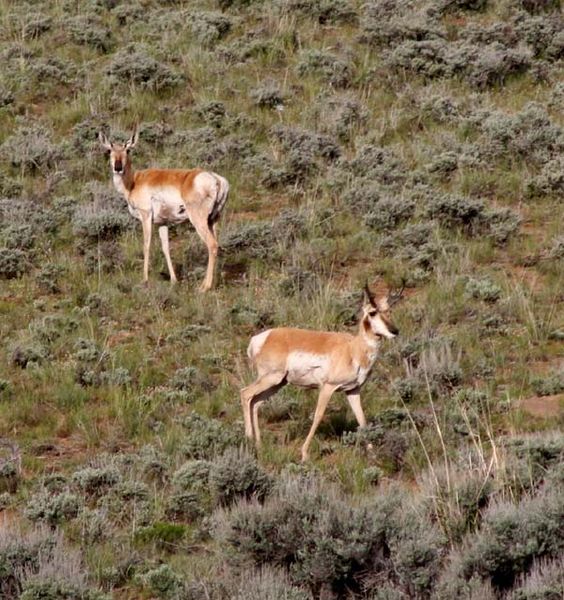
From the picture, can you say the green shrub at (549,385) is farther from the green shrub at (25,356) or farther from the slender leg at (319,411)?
the green shrub at (25,356)

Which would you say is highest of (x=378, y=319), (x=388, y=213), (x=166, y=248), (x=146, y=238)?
(x=378, y=319)

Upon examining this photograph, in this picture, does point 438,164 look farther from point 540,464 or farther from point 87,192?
point 540,464

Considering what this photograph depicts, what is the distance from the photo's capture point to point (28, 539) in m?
7.84

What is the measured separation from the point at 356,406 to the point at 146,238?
473 centimetres

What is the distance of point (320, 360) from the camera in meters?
10.7

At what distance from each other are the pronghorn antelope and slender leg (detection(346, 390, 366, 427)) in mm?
3798

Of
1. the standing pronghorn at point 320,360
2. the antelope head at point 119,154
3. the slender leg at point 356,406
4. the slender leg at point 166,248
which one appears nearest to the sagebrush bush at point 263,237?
the slender leg at point 166,248

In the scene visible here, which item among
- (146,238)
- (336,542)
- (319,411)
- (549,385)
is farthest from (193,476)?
(146,238)

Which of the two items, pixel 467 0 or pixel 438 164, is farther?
pixel 467 0

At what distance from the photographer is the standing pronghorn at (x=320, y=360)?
1058 cm

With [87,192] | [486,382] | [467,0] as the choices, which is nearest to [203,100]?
[87,192]

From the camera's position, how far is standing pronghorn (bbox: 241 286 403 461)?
1058 cm

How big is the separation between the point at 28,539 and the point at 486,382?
204 inches

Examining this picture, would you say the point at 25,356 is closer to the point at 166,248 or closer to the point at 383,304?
the point at 166,248
